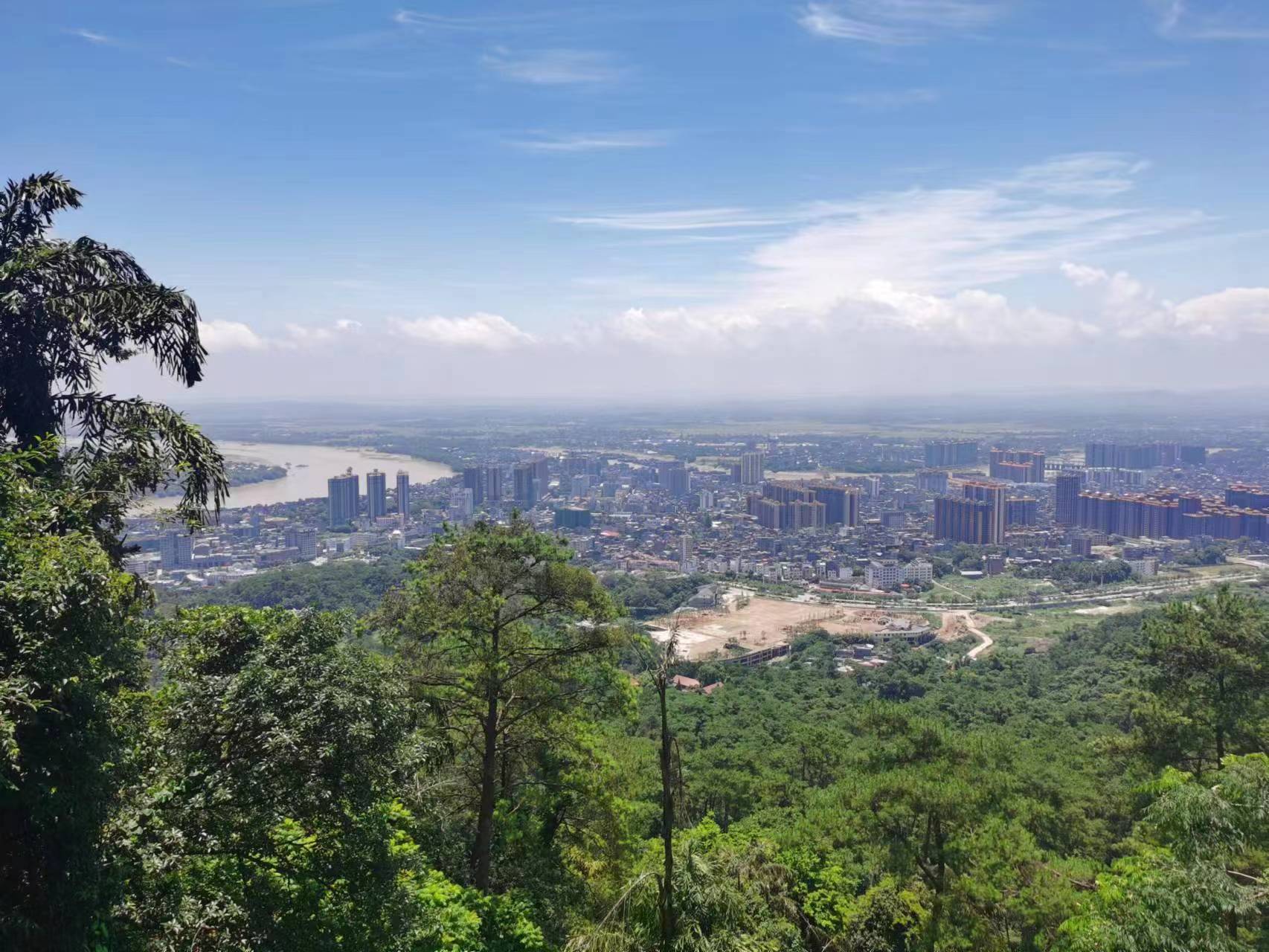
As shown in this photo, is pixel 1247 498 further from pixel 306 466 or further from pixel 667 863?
pixel 306 466

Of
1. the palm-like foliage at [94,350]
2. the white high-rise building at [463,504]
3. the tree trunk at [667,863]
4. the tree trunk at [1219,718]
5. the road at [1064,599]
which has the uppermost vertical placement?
the palm-like foliage at [94,350]

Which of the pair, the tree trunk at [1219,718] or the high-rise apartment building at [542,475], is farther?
the high-rise apartment building at [542,475]

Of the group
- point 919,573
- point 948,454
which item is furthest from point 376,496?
point 948,454

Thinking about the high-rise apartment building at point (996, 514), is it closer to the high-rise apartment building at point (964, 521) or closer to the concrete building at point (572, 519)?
the high-rise apartment building at point (964, 521)

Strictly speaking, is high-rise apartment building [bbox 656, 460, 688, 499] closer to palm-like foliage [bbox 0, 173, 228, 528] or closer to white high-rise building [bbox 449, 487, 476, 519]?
white high-rise building [bbox 449, 487, 476, 519]

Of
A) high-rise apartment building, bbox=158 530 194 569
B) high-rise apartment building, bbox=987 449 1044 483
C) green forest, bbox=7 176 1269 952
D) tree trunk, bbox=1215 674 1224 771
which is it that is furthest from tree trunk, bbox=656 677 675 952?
high-rise apartment building, bbox=987 449 1044 483

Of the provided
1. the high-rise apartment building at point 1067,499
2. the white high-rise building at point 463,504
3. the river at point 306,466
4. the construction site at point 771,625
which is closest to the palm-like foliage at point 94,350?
the construction site at point 771,625
